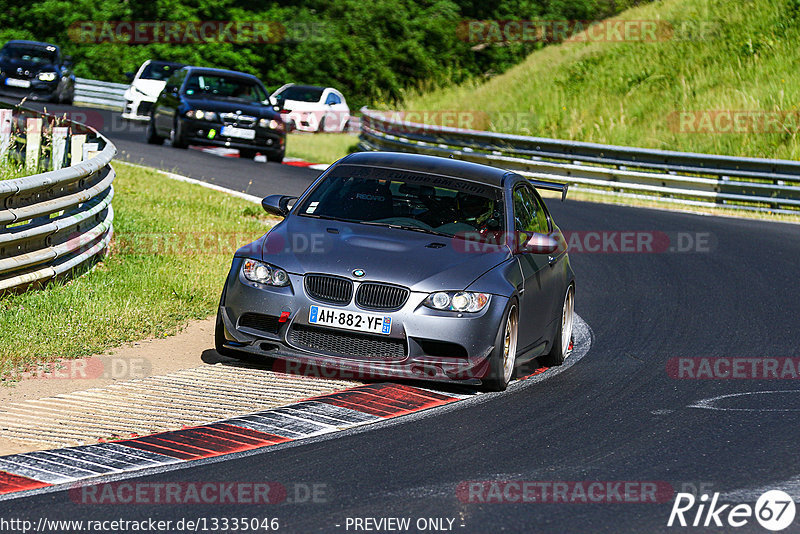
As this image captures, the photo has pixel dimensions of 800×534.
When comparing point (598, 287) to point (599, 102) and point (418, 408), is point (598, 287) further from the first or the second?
point (599, 102)

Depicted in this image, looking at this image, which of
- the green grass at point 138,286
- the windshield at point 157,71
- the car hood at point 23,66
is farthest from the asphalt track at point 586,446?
the car hood at point 23,66

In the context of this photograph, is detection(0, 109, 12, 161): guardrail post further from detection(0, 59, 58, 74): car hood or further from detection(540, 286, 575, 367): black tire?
detection(0, 59, 58, 74): car hood

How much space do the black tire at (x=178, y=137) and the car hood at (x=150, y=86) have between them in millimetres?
8343

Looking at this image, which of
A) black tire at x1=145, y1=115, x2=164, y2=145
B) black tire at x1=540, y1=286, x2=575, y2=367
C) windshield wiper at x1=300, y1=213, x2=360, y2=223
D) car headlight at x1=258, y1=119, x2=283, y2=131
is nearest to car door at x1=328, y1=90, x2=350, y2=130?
black tire at x1=145, y1=115, x2=164, y2=145

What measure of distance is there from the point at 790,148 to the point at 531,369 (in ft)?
62.6

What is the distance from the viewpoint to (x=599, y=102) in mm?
→ 31844

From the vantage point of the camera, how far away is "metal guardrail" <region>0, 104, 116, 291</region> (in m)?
9.28

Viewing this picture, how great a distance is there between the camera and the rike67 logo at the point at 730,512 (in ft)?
17.7

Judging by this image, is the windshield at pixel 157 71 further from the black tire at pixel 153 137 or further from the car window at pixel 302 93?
the black tire at pixel 153 137

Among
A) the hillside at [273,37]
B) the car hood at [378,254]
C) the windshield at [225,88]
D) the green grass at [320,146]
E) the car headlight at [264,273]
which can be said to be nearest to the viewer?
the car hood at [378,254]

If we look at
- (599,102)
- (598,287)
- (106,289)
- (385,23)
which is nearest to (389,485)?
(106,289)

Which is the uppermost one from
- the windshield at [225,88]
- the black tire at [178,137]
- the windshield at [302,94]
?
the windshield at [225,88]

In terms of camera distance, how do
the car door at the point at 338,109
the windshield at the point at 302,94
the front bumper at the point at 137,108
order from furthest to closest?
the car door at the point at 338,109
the windshield at the point at 302,94
the front bumper at the point at 137,108

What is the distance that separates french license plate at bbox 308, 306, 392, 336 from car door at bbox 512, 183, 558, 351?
1117mm
